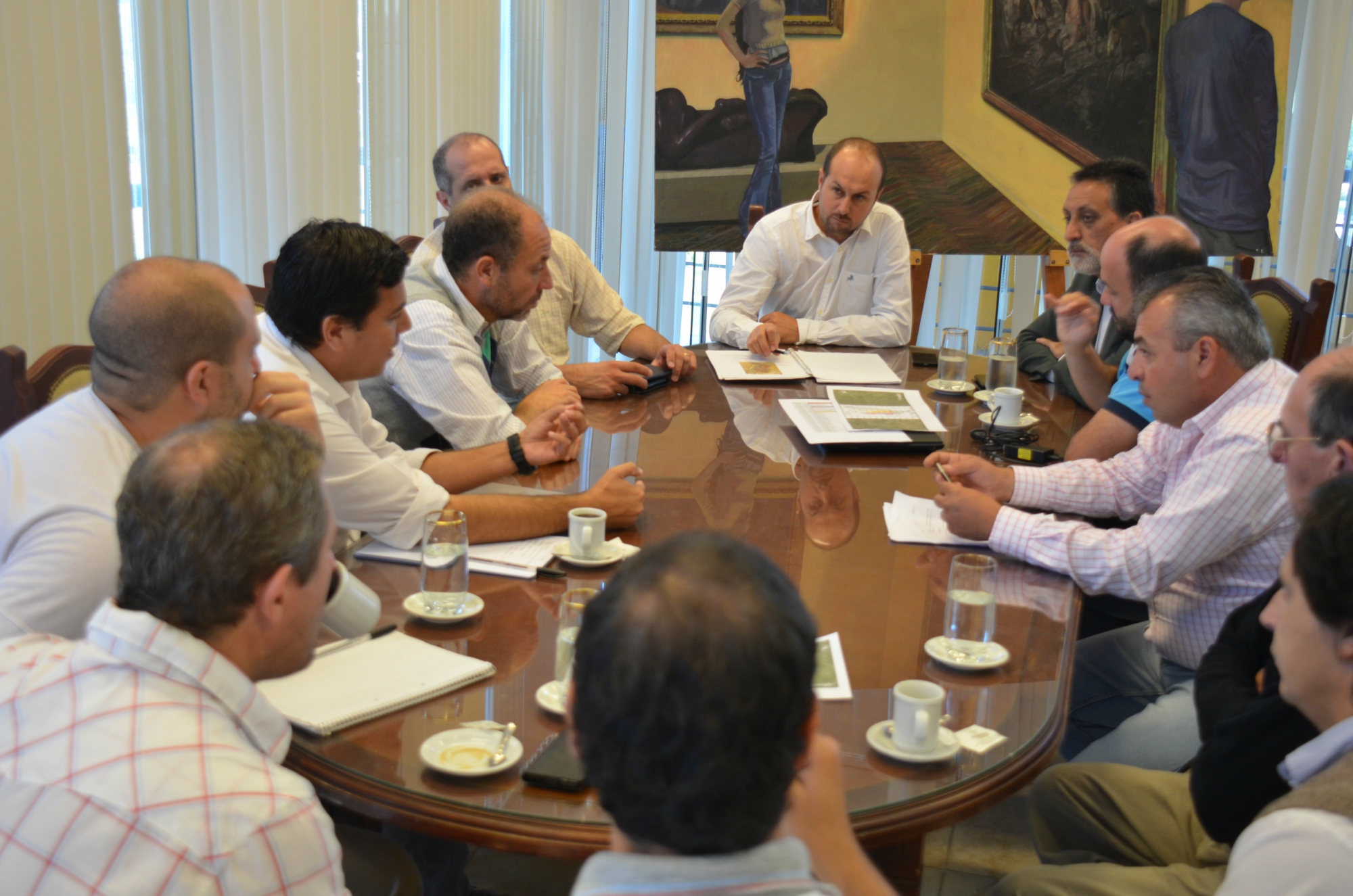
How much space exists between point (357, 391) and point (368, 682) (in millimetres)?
919

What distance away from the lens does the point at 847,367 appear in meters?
3.45

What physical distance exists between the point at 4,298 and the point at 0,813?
1.89 meters

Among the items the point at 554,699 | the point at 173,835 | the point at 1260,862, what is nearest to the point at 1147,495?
the point at 1260,862

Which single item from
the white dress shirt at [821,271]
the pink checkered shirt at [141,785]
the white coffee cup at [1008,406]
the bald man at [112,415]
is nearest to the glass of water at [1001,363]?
the white coffee cup at [1008,406]

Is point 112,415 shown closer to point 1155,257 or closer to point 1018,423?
point 1018,423

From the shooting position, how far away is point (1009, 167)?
5617 millimetres

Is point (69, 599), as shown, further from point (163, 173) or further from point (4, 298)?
point (163, 173)

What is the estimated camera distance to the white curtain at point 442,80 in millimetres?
4277

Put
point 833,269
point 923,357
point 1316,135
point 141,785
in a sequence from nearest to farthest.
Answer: point 141,785 < point 923,357 < point 833,269 < point 1316,135

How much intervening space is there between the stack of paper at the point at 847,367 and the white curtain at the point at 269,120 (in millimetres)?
1687

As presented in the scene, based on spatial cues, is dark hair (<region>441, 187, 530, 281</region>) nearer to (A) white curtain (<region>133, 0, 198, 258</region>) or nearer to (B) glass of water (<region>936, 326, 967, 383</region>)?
(A) white curtain (<region>133, 0, 198, 258</region>)

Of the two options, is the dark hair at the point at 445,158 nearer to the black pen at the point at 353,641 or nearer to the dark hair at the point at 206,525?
the black pen at the point at 353,641

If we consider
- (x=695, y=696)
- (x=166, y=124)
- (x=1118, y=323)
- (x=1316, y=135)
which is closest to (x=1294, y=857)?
(x=695, y=696)

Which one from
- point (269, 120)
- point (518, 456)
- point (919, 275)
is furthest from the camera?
point (919, 275)
